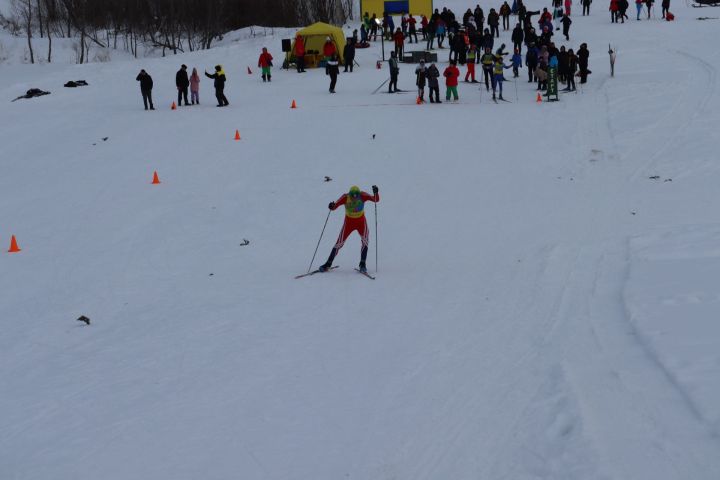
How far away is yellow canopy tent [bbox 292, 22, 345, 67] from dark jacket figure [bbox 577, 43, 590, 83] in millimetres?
11677

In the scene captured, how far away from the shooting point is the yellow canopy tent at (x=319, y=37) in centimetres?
3495

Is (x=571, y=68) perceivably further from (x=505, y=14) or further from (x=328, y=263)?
(x=328, y=263)

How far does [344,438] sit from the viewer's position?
7.38 m

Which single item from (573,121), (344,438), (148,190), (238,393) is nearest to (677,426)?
(344,438)

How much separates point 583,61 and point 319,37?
1283 centimetres

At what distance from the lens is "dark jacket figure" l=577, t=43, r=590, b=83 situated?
2672cm

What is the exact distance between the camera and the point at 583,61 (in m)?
26.9

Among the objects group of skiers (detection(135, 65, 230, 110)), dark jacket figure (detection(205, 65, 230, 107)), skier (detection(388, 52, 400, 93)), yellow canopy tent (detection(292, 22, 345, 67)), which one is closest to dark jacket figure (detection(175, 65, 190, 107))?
group of skiers (detection(135, 65, 230, 110))

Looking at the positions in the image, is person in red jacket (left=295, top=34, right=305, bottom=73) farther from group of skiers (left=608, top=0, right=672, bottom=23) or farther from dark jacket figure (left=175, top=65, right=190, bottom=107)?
group of skiers (left=608, top=0, right=672, bottom=23)

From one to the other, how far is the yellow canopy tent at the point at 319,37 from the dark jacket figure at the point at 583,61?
1168cm

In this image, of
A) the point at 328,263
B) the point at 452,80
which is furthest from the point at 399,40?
the point at 328,263

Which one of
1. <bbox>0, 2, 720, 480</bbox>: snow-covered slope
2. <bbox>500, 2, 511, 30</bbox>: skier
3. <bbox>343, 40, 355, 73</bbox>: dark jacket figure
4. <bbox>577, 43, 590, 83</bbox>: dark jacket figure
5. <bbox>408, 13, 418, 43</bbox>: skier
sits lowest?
<bbox>0, 2, 720, 480</bbox>: snow-covered slope

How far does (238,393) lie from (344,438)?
62.7 inches

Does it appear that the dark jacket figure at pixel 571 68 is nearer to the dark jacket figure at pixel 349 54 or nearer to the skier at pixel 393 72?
the skier at pixel 393 72
